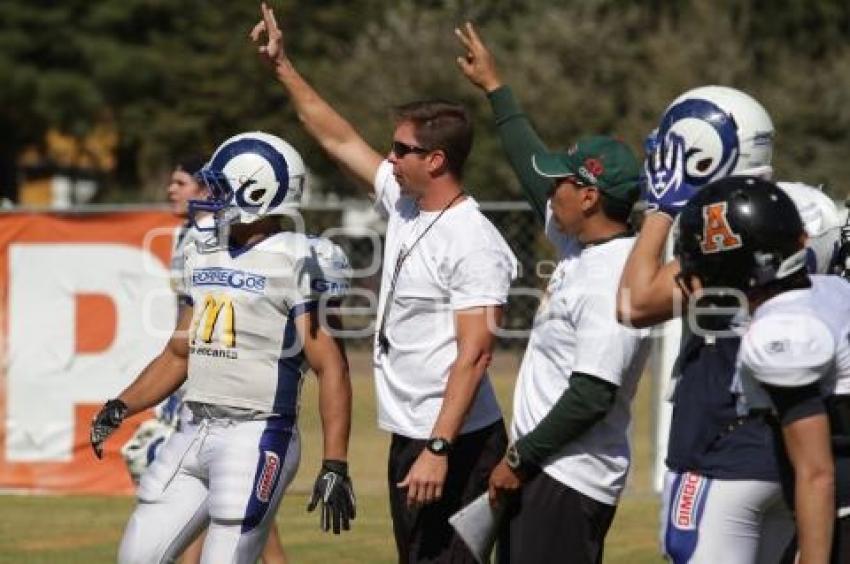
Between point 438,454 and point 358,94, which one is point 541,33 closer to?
point 358,94

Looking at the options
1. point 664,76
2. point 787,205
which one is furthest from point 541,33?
point 787,205

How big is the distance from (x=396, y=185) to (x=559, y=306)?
125 centimetres

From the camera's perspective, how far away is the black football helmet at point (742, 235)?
4531 millimetres

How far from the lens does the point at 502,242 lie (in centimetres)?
619

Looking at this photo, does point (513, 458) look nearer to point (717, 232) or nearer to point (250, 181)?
point (717, 232)

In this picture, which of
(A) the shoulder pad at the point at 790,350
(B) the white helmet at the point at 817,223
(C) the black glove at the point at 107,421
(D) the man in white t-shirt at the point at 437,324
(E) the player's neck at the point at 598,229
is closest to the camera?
(A) the shoulder pad at the point at 790,350

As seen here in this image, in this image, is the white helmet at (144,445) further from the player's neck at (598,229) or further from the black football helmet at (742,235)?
the black football helmet at (742,235)

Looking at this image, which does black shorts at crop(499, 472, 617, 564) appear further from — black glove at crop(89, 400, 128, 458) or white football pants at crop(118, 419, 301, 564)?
black glove at crop(89, 400, 128, 458)

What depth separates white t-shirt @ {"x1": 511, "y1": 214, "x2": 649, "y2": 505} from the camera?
5348mm

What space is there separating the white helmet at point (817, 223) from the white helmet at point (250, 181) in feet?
6.36

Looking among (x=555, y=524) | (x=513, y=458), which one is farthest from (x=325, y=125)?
(x=555, y=524)

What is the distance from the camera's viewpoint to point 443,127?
6.18 m

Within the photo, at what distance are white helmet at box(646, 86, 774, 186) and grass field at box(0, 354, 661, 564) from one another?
184 inches

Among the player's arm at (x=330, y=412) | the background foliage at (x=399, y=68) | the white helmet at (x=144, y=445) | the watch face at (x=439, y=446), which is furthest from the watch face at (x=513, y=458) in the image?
the background foliage at (x=399, y=68)
